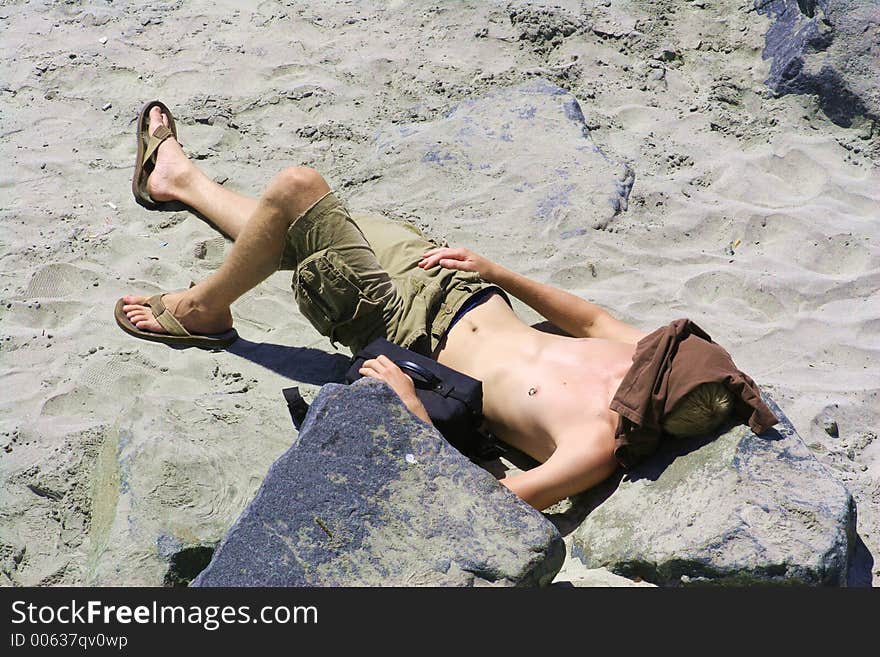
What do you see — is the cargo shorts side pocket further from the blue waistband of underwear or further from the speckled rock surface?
the speckled rock surface

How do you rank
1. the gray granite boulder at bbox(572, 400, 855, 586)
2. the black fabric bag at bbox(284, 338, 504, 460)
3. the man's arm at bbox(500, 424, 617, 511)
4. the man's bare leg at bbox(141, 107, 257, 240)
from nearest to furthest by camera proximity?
the gray granite boulder at bbox(572, 400, 855, 586), the man's arm at bbox(500, 424, 617, 511), the black fabric bag at bbox(284, 338, 504, 460), the man's bare leg at bbox(141, 107, 257, 240)

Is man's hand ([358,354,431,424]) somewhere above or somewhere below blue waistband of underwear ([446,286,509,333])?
above

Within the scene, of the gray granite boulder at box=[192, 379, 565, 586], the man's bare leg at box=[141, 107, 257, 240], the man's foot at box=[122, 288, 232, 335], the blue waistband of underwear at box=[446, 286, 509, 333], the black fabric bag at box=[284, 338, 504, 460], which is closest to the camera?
the gray granite boulder at box=[192, 379, 565, 586]

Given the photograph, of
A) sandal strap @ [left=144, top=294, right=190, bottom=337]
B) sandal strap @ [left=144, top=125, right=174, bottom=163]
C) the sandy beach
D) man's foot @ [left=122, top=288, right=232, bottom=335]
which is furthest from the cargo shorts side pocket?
sandal strap @ [left=144, top=125, right=174, bottom=163]

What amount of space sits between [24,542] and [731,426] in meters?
2.33

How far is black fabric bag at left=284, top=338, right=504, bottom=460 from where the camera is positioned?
3414 millimetres

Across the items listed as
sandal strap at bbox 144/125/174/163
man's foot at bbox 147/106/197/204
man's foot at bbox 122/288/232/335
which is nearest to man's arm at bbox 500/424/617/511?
man's foot at bbox 122/288/232/335

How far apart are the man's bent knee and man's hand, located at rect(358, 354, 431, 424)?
0.69 m

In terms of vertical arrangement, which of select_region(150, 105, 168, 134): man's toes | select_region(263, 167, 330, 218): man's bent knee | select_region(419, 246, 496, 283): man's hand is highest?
select_region(263, 167, 330, 218): man's bent knee

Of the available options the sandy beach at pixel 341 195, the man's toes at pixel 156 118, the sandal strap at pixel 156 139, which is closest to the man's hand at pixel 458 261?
the sandy beach at pixel 341 195

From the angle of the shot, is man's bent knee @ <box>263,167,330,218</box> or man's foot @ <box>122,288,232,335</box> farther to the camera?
man's foot @ <box>122,288,232,335</box>

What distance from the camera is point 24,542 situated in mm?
3217

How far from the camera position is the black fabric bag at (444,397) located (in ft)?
11.2

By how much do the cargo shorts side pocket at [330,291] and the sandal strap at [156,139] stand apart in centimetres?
150
